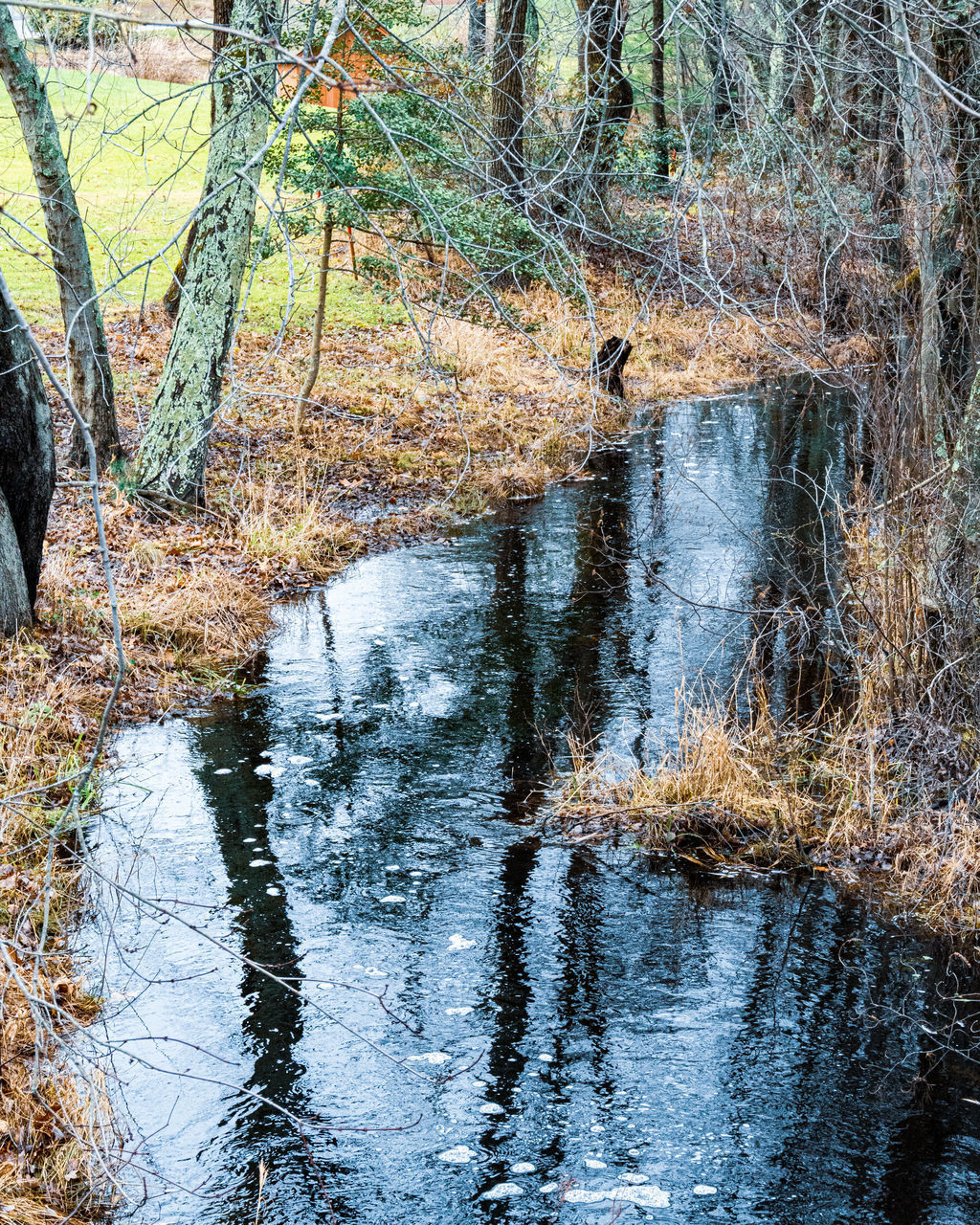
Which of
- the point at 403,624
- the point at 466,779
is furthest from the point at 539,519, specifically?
the point at 466,779

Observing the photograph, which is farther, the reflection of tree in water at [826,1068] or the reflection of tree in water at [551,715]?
the reflection of tree in water at [551,715]

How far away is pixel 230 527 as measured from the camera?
10867 millimetres

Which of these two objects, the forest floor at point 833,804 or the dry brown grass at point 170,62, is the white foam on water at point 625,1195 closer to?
the forest floor at point 833,804

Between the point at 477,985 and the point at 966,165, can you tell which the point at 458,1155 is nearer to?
the point at 477,985

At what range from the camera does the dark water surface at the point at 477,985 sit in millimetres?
4277

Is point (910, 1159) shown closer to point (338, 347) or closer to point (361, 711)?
point (361, 711)

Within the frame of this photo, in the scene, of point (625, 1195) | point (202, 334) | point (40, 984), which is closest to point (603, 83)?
point (40, 984)

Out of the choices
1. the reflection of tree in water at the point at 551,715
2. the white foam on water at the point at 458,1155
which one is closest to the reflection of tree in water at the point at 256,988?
the white foam on water at the point at 458,1155

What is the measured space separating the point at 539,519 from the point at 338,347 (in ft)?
20.4

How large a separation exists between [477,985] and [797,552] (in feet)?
22.3

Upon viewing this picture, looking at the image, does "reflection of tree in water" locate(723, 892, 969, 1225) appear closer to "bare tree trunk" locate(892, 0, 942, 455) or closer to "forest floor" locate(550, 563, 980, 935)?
"forest floor" locate(550, 563, 980, 935)

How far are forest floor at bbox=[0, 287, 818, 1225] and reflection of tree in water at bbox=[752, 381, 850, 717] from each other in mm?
1939

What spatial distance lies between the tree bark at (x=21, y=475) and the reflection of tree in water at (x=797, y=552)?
493 centimetres

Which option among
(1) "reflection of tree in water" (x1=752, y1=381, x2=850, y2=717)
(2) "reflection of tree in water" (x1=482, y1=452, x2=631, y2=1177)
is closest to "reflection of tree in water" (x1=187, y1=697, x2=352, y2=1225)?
(2) "reflection of tree in water" (x1=482, y1=452, x2=631, y2=1177)
